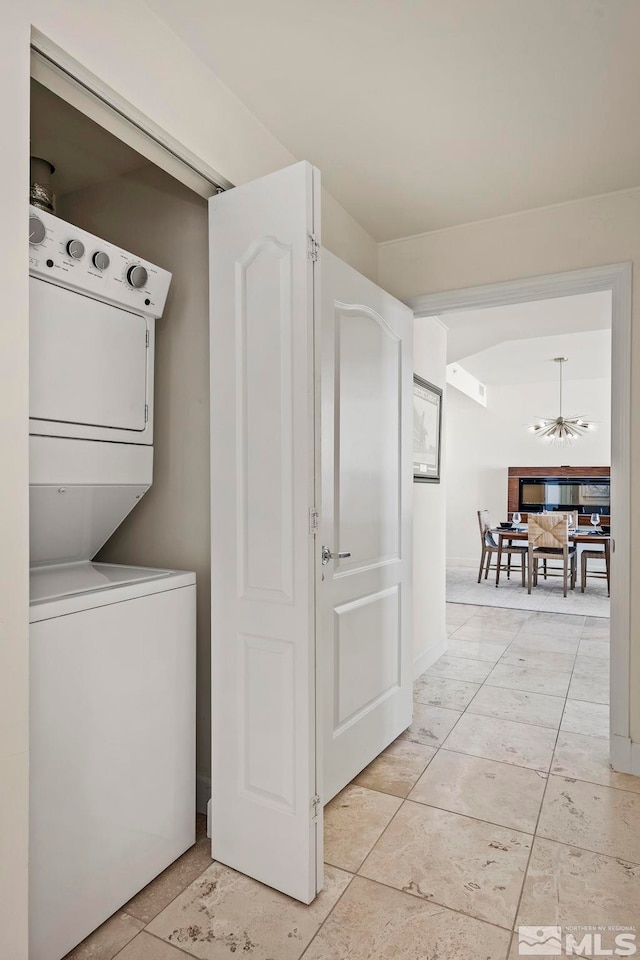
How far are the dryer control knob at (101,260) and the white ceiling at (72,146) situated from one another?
59 cm

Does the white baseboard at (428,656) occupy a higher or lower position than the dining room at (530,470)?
lower

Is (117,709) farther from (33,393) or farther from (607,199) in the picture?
(607,199)

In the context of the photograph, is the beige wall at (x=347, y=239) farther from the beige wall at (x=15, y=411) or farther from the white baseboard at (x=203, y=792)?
the white baseboard at (x=203, y=792)

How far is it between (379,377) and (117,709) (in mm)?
1671

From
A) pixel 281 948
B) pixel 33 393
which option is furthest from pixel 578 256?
pixel 281 948

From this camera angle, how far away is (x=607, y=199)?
2.53 m

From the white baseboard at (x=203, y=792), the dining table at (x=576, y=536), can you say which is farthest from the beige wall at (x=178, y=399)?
the dining table at (x=576, y=536)

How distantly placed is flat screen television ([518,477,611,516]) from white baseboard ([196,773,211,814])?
764 centimetres

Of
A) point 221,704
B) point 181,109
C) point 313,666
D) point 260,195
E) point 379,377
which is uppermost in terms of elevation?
point 181,109

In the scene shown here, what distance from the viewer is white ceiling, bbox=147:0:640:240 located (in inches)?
62.6

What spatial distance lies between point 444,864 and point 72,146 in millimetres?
2802

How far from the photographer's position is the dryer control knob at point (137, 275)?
1.83 m

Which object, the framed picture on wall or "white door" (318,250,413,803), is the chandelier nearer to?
the framed picture on wall

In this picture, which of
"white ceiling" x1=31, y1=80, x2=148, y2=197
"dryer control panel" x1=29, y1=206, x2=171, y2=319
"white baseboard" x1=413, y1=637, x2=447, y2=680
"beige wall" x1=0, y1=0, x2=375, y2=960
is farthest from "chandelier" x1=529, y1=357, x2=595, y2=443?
"beige wall" x1=0, y1=0, x2=375, y2=960
